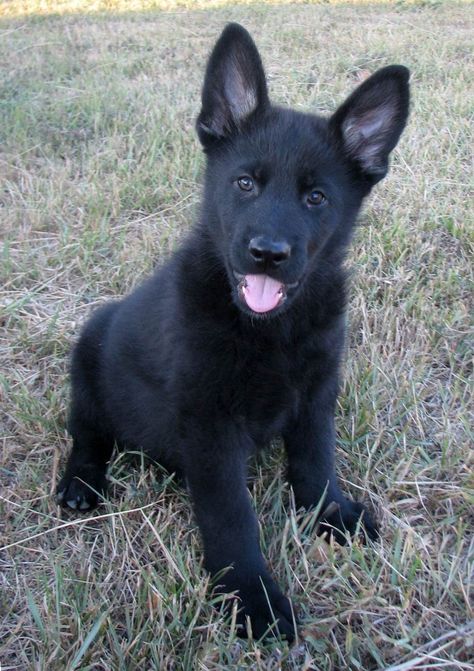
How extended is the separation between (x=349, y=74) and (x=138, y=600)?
474 cm

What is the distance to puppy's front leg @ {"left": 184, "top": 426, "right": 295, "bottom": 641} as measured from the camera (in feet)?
6.77

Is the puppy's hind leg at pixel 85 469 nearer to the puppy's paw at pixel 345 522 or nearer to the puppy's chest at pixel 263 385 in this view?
the puppy's chest at pixel 263 385

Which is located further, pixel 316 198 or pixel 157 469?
pixel 157 469

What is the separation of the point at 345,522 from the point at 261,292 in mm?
830

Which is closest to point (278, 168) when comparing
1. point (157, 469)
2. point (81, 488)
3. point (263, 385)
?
point (263, 385)

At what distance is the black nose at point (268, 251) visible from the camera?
1963 millimetres

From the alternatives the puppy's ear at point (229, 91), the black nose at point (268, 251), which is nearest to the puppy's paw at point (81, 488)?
the black nose at point (268, 251)

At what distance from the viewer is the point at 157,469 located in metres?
2.58

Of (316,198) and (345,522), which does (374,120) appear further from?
(345,522)

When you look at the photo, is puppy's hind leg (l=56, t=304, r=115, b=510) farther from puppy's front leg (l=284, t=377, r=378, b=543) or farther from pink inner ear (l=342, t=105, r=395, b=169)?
pink inner ear (l=342, t=105, r=395, b=169)

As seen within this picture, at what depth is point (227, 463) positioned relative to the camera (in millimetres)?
2121

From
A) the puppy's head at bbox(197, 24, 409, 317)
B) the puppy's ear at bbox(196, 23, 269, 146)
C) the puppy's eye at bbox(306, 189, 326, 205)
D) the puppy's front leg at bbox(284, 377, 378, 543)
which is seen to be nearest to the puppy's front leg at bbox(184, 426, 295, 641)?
the puppy's front leg at bbox(284, 377, 378, 543)

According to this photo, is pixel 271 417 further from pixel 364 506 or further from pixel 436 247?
pixel 436 247

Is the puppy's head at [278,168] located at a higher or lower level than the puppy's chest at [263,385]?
higher
